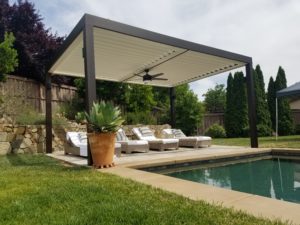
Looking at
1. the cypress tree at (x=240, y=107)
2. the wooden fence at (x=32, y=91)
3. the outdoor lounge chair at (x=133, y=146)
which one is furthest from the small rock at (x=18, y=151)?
the cypress tree at (x=240, y=107)

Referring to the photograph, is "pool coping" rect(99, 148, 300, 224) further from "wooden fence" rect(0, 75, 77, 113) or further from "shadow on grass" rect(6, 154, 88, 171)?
"wooden fence" rect(0, 75, 77, 113)

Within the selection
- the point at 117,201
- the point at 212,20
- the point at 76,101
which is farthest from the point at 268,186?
the point at 76,101

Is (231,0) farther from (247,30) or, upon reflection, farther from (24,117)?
(24,117)

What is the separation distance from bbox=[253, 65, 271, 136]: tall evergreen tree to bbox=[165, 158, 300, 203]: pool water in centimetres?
1133

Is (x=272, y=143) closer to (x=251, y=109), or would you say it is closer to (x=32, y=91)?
(x=251, y=109)

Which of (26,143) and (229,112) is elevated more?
(229,112)

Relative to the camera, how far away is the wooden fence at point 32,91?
560 inches

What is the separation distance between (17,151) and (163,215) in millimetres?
9136

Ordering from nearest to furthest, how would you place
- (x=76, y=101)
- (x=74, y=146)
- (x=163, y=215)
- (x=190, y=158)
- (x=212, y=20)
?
(x=163, y=215), (x=190, y=158), (x=74, y=146), (x=212, y=20), (x=76, y=101)

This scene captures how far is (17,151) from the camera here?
10.5 metres

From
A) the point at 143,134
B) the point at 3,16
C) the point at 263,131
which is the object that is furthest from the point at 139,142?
the point at 3,16

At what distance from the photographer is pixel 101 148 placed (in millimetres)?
6090

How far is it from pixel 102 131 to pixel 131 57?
4652 millimetres

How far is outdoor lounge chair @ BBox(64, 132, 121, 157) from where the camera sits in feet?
28.4
